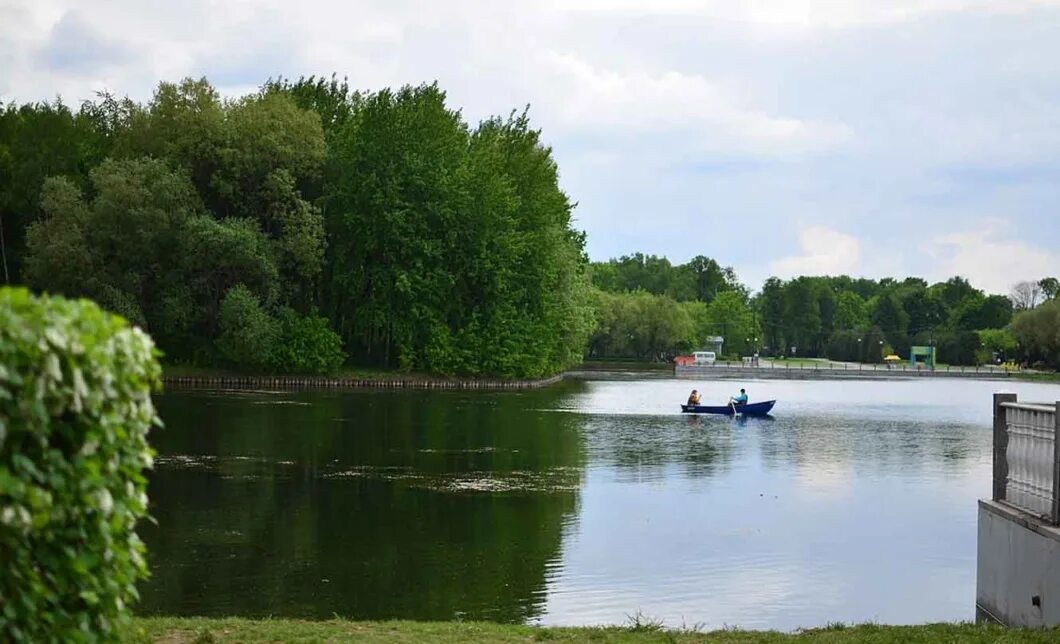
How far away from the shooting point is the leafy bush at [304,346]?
6706 cm

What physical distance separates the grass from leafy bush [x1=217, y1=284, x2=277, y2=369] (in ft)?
174

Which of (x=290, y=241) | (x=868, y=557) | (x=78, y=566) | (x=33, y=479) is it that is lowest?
(x=868, y=557)

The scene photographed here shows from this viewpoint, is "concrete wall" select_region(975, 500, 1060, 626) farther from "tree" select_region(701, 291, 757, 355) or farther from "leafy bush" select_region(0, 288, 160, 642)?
"tree" select_region(701, 291, 757, 355)

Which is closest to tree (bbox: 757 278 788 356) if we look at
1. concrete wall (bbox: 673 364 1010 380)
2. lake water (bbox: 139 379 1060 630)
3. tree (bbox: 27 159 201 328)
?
concrete wall (bbox: 673 364 1010 380)

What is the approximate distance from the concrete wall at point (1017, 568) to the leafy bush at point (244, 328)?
53.9m

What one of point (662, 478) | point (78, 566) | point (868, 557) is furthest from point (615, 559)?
point (78, 566)

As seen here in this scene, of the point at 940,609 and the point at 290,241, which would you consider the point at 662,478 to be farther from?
the point at 290,241

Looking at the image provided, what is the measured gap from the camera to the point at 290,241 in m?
65.2

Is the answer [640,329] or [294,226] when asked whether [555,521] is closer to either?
[294,226]

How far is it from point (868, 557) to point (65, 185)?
53578mm

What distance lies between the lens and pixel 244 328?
207 feet

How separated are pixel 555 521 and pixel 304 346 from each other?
47.4m

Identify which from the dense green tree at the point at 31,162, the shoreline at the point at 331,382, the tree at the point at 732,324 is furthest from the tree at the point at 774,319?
the dense green tree at the point at 31,162

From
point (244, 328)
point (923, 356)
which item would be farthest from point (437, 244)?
point (923, 356)
